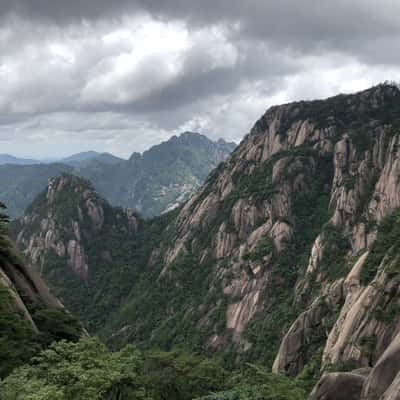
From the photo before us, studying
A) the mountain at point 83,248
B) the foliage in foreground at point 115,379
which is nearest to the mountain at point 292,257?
the mountain at point 83,248

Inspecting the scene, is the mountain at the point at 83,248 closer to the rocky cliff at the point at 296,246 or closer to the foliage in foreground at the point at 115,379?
the rocky cliff at the point at 296,246

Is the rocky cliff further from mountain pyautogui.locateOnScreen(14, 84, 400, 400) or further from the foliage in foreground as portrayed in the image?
the foliage in foreground

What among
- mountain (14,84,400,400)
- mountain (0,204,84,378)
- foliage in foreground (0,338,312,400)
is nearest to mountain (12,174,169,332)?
mountain (14,84,400,400)

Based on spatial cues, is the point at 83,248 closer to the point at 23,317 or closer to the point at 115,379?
the point at 23,317

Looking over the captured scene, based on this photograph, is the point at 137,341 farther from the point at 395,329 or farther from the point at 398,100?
the point at 398,100

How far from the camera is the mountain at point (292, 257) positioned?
49.7 metres

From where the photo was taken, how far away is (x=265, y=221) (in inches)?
4240

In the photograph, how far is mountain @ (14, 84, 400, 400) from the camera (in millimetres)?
49688

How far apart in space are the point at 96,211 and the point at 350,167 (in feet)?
407

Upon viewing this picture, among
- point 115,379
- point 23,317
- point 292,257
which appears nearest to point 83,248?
point 292,257

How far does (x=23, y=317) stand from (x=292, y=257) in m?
73.2

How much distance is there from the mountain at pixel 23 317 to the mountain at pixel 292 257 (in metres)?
18.6

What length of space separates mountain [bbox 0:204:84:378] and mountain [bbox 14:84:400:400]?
1862 centimetres

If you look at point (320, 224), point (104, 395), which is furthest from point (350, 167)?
point (104, 395)
